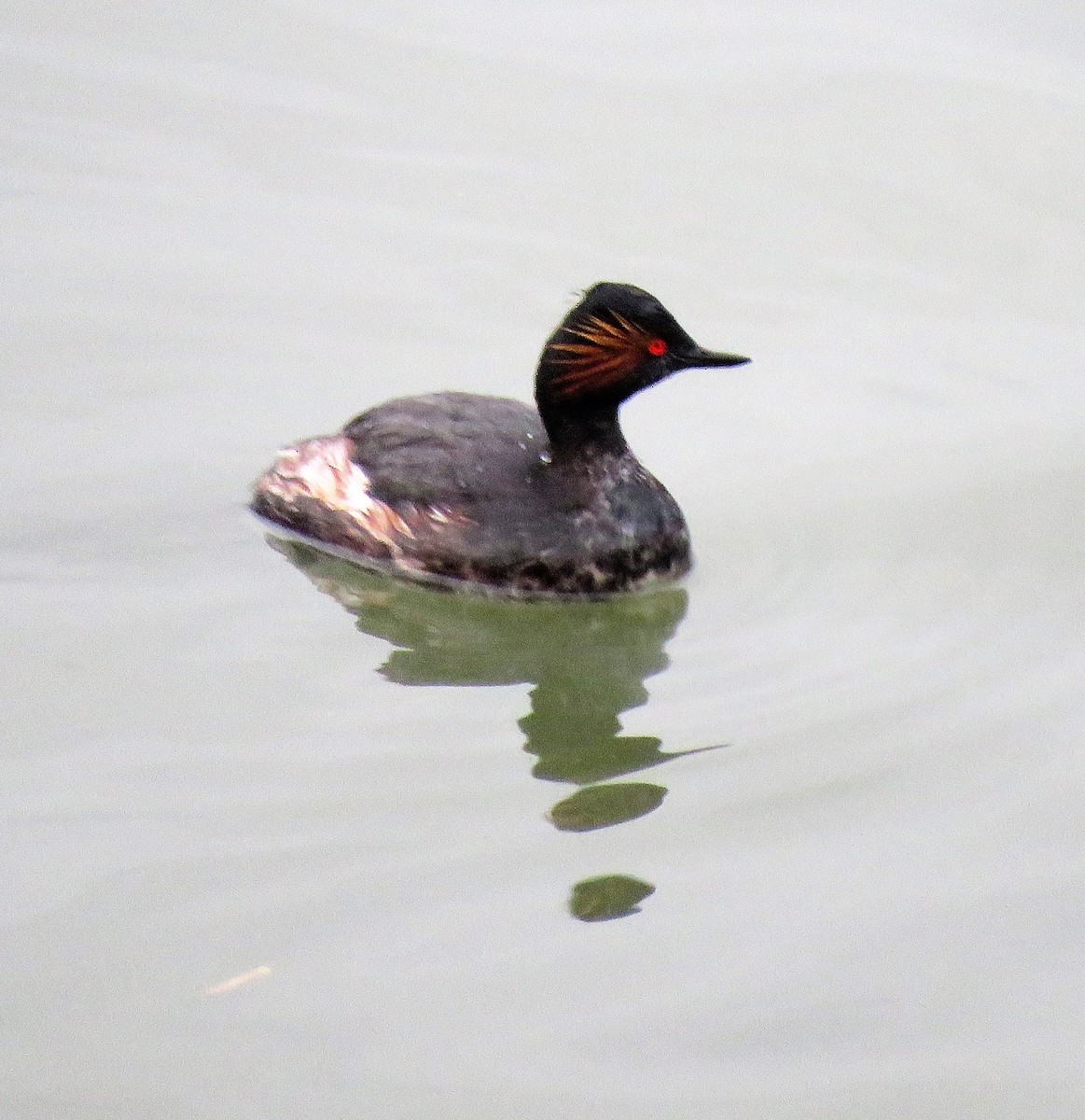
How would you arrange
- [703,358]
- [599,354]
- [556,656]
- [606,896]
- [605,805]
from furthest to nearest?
[703,358], [599,354], [556,656], [605,805], [606,896]

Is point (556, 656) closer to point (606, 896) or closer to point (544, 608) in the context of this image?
point (544, 608)

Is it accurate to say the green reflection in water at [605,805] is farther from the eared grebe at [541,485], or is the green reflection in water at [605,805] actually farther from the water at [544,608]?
the eared grebe at [541,485]

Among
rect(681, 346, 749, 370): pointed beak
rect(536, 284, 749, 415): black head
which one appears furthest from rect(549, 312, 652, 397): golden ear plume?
rect(681, 346, 749, 370): pointed beak

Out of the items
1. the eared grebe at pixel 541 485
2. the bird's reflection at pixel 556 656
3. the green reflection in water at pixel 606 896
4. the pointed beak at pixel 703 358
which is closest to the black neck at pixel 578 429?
the eared grebe at pixel 541 485

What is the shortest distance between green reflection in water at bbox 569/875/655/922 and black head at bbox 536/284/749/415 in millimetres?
2287

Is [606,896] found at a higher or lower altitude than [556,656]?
lower

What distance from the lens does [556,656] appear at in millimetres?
7020

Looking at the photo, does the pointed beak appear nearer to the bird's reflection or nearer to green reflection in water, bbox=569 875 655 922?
the bird's reflection

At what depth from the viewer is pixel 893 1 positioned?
1162 cm

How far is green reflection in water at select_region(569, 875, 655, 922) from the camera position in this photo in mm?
5480

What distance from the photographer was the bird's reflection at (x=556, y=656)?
6.20 meters

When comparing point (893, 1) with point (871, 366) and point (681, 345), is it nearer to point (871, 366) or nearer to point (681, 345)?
point (871, 366)

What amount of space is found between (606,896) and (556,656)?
62.1 inches

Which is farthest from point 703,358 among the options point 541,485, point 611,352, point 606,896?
point 606,896
